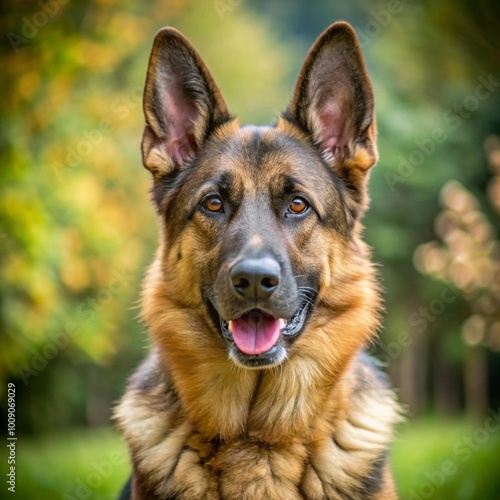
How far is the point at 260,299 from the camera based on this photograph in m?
3.71

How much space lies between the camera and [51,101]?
945 cm

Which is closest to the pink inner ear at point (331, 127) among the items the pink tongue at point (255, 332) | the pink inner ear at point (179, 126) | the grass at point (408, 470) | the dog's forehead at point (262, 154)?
the dog's forehead at point (262, 154)

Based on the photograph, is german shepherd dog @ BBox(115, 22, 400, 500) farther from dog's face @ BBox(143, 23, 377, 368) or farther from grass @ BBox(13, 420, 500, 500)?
grass @ BBox(13, 420, 500, 500)

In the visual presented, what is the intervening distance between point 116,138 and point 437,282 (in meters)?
8.72

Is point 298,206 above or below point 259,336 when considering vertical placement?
above

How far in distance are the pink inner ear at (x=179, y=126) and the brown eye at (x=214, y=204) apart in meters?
0.56

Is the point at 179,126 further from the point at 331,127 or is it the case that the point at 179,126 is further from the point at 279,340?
the point at 279,340

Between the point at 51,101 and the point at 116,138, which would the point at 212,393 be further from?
the point at 116,138

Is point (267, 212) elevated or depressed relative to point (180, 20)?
depressed

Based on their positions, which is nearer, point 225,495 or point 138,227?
point 225,495

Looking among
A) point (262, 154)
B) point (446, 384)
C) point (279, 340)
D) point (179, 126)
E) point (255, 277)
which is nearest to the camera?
point (255, 277)

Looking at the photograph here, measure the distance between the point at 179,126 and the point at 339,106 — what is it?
3.59ft

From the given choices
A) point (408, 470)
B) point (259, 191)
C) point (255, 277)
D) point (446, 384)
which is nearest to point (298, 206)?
point (259, 191)

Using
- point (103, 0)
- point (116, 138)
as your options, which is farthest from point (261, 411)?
point (116, 138)
